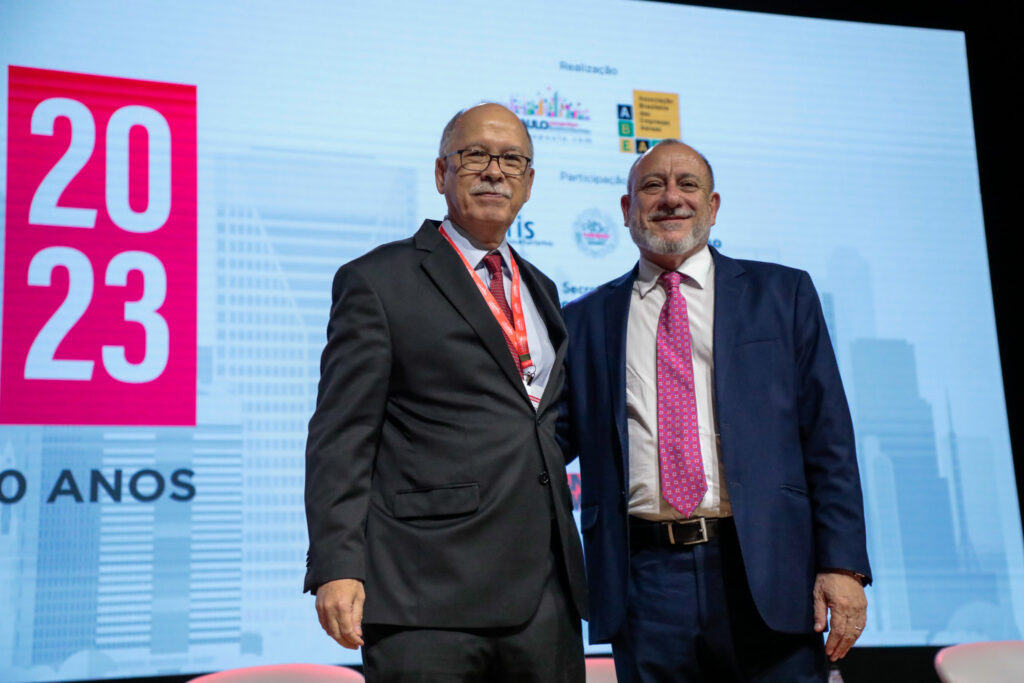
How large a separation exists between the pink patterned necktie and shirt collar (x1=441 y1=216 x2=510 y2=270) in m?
0.42

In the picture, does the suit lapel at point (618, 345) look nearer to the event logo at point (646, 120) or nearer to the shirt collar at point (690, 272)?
the shirt collar at point (690, 272)

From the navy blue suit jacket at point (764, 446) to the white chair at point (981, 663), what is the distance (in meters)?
1.13


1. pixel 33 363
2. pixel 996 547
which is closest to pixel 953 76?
pixel 996 547

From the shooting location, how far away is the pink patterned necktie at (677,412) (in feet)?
7.09

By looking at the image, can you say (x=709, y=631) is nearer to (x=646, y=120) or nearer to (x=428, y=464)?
(x=428, y=464)

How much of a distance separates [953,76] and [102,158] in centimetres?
359

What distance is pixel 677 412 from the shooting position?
2234mm

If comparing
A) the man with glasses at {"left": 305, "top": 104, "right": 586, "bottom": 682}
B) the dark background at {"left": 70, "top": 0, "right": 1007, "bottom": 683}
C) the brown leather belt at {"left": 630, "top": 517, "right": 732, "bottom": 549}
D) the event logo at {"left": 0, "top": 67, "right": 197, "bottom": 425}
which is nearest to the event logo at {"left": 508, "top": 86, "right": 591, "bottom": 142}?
the dark background at {"left": 70, "top": 0, "right": 1007, "bottom": 683}

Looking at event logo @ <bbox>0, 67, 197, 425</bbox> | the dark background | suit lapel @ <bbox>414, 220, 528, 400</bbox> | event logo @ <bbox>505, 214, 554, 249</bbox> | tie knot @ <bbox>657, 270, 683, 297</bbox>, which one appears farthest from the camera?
the dark background

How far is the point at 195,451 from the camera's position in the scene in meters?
3.28

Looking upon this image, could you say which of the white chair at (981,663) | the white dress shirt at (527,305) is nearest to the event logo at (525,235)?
the white dress shirt at (527,305)

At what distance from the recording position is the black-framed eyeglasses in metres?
2.19

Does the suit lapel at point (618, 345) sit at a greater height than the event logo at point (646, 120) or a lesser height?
lesser

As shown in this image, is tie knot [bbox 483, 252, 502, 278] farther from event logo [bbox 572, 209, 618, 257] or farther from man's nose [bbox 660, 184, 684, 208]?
event logo [bbox 572, 209, 618, 257]
